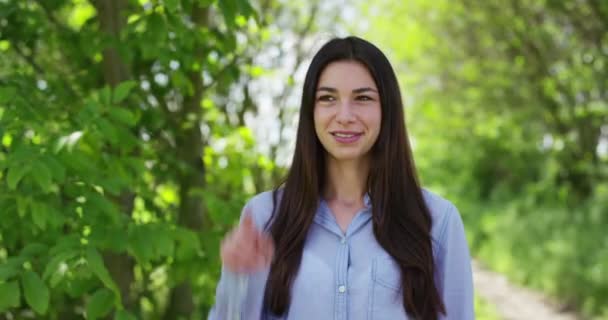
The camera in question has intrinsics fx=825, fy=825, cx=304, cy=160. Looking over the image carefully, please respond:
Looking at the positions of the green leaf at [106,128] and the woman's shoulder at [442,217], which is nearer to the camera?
the woman's shoulder at [442,217]

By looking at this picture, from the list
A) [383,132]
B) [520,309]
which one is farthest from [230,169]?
[520,309]

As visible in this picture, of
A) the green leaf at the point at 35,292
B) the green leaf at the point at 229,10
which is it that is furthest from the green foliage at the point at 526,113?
the green leaf at the point at 35,292

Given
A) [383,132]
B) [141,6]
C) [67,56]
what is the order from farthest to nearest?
[67,56]
[141,6]
[383,132]

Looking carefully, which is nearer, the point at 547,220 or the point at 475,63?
the point at 547,220

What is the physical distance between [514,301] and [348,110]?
7290 millimetres

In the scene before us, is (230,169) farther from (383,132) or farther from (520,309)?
(520,309)

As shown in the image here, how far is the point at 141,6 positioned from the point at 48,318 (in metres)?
1.39

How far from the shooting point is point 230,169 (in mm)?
3883

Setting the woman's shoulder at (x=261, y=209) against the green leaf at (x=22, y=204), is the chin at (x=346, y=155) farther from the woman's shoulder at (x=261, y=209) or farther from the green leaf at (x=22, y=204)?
the green leaf at (x=22, y=204)

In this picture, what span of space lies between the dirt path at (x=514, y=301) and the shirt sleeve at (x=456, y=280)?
6.03m

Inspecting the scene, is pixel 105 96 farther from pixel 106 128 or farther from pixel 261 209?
pixel 261 209

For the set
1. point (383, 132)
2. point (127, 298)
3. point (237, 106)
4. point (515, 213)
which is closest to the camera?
point (383, 132)

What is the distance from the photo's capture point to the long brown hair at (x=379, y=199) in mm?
2105

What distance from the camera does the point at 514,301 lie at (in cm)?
891
